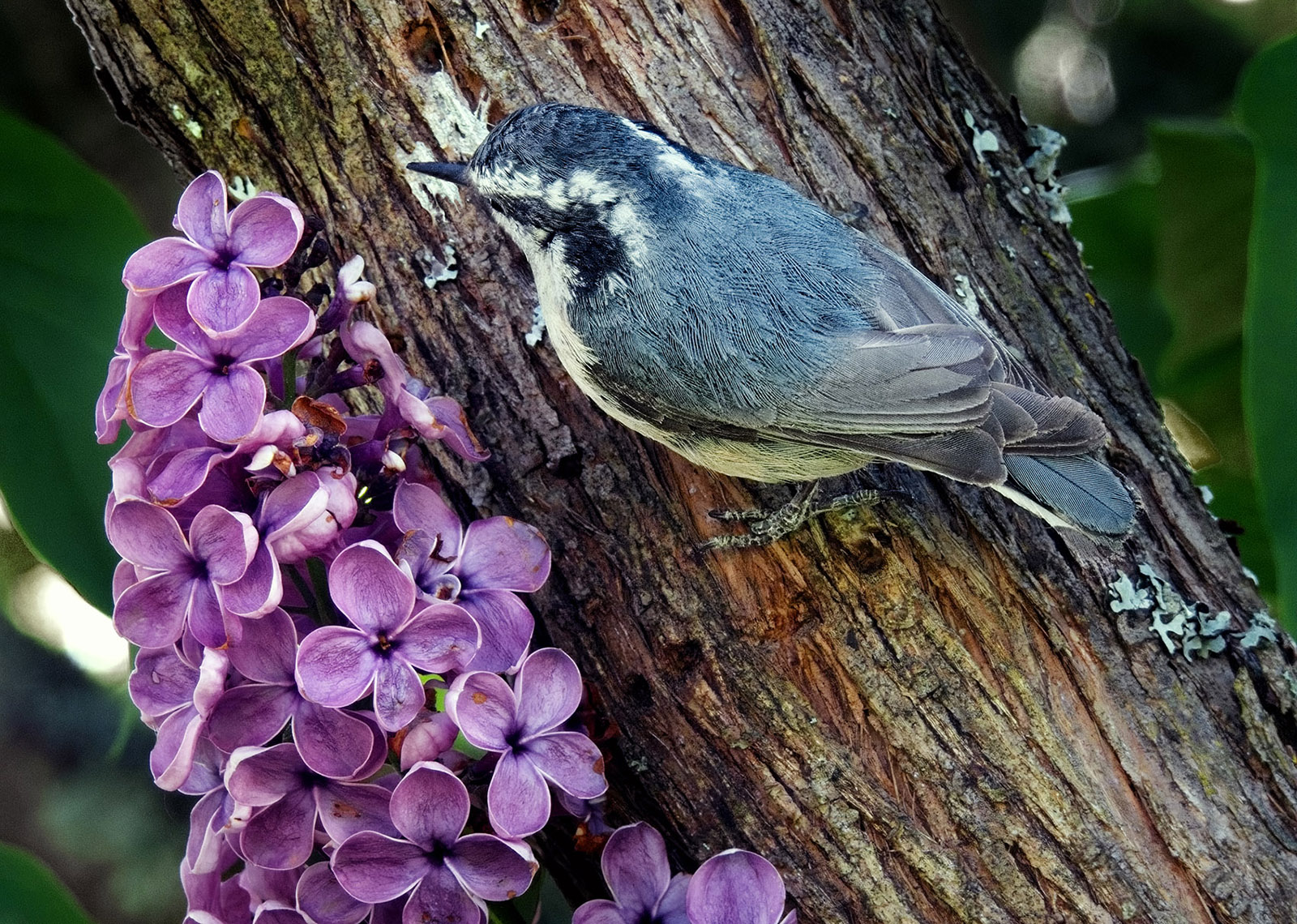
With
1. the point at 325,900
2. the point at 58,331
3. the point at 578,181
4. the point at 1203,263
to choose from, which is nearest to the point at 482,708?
the point at 325,900

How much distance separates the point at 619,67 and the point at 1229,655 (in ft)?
4.12

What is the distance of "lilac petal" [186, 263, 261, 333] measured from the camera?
1.23 m

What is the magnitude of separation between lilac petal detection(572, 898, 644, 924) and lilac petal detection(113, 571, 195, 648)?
0.55 metres

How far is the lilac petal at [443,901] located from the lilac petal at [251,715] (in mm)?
226

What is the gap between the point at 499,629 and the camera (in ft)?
4.18

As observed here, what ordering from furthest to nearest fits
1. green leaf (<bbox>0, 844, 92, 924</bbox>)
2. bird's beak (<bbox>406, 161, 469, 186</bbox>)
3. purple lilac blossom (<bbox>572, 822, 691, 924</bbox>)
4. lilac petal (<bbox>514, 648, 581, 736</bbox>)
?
bird's beak (<bbox>406, 161, 469, 186</bbox>) → green leaf (<bbox>0, 844, 92, 924</bbox>) → purple lilac blossom (<bbox>572, 822, 691, 924</bbox>) → lilac petal (<bbox>514, 648, 581, 736</bbox>)

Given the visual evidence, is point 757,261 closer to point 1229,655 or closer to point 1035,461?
point 1035,461

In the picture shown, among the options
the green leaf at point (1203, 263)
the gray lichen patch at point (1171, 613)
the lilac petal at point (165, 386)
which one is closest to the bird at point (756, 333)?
the gray lichen patch at point (1171, 613)

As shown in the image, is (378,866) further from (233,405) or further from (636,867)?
(233,405)

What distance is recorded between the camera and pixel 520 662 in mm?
1261

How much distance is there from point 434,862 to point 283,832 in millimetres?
165

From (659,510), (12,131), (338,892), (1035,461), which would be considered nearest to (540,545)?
(659,510)

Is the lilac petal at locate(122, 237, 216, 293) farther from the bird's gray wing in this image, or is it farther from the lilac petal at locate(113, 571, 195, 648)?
the bird's gray wing

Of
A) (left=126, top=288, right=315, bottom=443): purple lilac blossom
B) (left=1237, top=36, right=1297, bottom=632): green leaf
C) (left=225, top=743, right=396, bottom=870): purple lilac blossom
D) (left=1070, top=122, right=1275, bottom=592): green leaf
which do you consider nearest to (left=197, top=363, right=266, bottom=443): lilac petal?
(left=126, top=288, right=315, bottom=443): purple lilac blossom
